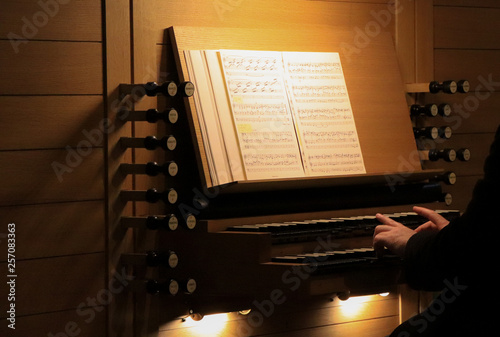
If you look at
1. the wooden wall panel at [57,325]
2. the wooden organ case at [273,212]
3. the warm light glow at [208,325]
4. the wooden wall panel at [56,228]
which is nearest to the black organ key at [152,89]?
the wooden organ case at [273,212]

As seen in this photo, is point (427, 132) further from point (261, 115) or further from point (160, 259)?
point (160, 259)

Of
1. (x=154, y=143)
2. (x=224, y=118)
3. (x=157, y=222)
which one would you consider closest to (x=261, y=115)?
(x=224, y=118)

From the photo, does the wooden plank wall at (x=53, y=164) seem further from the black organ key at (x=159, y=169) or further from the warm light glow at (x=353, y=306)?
the warm light glow at (x=353, y=306)

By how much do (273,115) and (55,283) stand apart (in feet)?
3.50

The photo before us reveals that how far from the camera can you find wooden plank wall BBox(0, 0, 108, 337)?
9.48 feet

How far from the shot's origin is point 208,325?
3377 millimetres

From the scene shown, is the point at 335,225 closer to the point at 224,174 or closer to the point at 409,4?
the point at 224,174

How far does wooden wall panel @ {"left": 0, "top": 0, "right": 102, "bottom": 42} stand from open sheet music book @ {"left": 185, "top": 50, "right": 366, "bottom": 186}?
0.39 metres

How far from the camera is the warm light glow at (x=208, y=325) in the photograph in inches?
131

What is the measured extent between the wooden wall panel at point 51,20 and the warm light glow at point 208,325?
3.88 ft

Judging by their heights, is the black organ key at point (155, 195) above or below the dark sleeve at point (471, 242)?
above

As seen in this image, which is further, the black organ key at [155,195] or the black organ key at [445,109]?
the black organ key at [445,109]

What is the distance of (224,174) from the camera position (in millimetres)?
3109

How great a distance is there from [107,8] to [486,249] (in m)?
1.79
